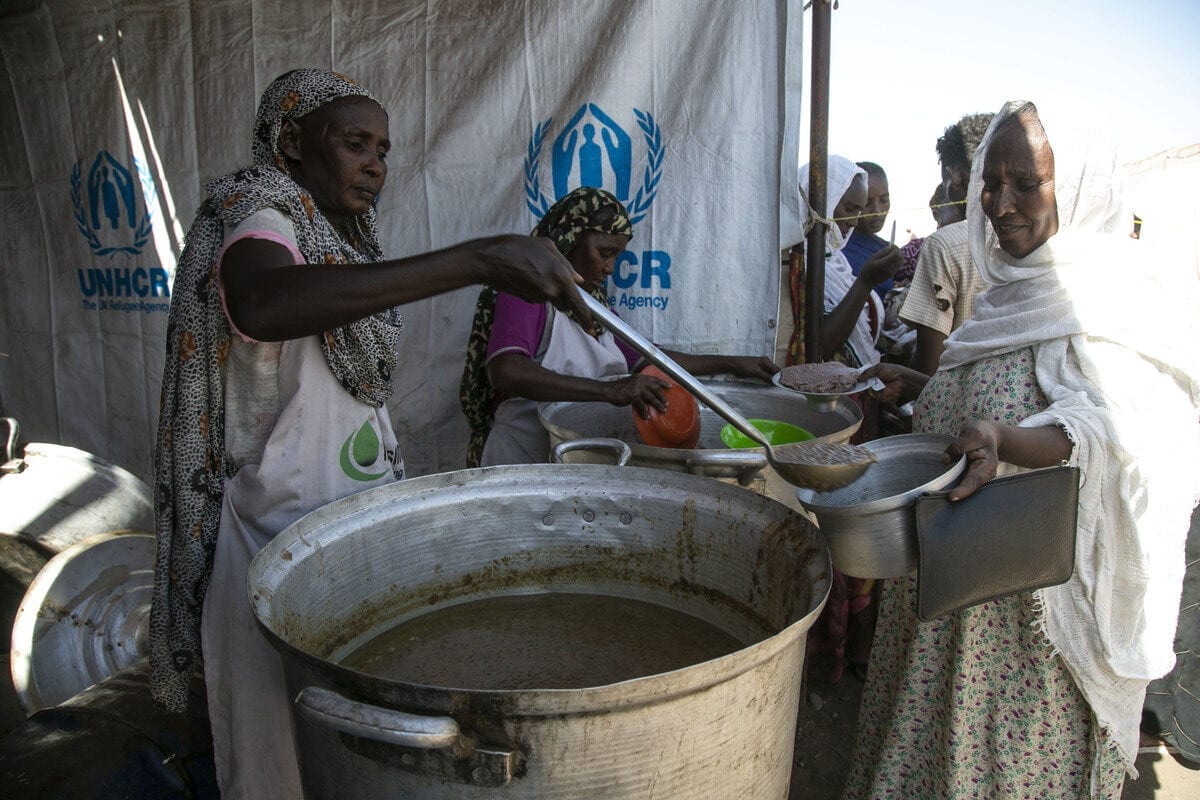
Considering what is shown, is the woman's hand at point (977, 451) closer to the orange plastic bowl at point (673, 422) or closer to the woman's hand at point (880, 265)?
the orange plastic bowl at point (673, 422)

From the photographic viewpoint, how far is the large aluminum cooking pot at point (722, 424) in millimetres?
1755

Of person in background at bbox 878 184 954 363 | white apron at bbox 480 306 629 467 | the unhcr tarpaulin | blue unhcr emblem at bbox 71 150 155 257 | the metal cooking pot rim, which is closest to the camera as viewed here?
the metal cooking pot rim

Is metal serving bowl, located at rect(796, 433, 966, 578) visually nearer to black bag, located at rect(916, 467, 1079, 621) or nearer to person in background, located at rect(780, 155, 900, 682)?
black bag, located at rect(916, 467, 1079, 621)

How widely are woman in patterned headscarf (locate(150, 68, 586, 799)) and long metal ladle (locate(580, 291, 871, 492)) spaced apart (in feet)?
0.32

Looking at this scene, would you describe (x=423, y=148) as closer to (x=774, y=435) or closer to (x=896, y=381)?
(x=774, y=435)

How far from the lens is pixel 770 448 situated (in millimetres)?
1549

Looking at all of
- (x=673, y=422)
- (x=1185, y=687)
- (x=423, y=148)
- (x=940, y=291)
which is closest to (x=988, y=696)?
(x=673, y=422)

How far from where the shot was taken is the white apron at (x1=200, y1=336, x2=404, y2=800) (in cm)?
152

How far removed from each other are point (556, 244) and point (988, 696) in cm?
176

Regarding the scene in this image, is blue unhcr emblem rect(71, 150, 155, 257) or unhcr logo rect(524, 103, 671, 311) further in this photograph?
blue unhcr emblem rect(71, 150, 155, 257)

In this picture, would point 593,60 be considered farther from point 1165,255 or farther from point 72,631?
point 72,631

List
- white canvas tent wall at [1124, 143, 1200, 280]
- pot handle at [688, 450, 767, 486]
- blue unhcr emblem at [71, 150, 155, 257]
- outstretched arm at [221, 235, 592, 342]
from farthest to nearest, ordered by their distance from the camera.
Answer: white canvas tent wall at [1124, 143, 1200, 280] < blue unhcr emblem at [71, 150, 155, 257] < pot handle at [688, 450, 767, 486] < outstretched arm at [221, 235, 592, 342]

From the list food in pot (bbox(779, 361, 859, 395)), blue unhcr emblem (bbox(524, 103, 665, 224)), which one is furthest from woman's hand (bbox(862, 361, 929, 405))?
blue unhcr emblem (bbox(524, 103, 665, 224))

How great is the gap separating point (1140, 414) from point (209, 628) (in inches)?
75.2
